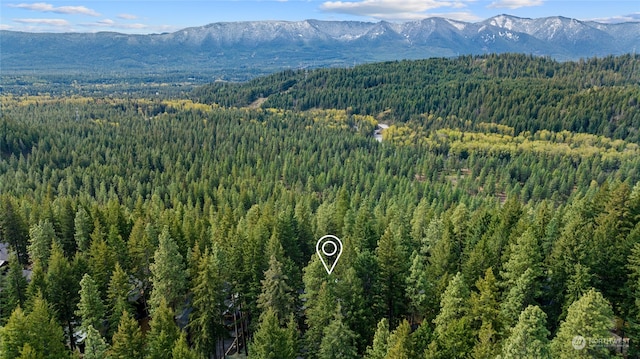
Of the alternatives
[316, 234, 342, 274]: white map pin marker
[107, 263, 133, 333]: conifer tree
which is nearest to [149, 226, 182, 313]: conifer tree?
[107, 263, 133, 333]: conifer tree

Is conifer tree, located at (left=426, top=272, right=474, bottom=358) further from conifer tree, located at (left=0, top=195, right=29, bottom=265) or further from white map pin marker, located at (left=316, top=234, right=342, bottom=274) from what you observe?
conifer tree, located at (left=0, top=195, right=29, bottom=265)

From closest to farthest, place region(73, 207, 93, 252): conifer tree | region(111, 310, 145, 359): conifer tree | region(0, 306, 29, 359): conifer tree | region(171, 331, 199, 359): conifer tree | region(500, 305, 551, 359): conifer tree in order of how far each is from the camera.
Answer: region(500, 305, 551, 359): conifer tree, region(171, 331, 199, 359): conifer tree, region(0, 306, 29, 359): conifer tree, region(111, 310, 145, 359): conifer tree, region(73, 207, 93, 252): conifer tree

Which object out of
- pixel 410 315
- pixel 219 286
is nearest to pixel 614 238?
pixel 410 315

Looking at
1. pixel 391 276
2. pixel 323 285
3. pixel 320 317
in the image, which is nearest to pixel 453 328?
pixel 320 317

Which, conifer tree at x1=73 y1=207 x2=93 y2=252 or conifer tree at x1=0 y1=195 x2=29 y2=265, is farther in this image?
conifer tree at x1=0 y1=195 x2=29 y2=265

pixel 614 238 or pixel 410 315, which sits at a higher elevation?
pixel 614 238

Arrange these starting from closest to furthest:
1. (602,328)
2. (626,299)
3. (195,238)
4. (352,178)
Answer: (602,328)
(626,299)
(195,238)
(352,178)

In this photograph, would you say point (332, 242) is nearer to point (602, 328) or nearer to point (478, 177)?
point (602, 328)

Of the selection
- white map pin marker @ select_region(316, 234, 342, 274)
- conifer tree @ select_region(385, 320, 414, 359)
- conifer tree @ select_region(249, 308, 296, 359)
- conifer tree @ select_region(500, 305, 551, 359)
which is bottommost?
white map pin marker @ select_region(316, 234, 342, 274)

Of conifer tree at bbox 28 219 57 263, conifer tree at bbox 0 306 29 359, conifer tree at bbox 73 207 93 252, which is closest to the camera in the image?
conifer tree at bbox 0 306 29 359

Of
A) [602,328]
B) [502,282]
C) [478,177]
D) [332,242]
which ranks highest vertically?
[602,328]

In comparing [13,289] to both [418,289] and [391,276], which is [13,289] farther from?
[418,289]
